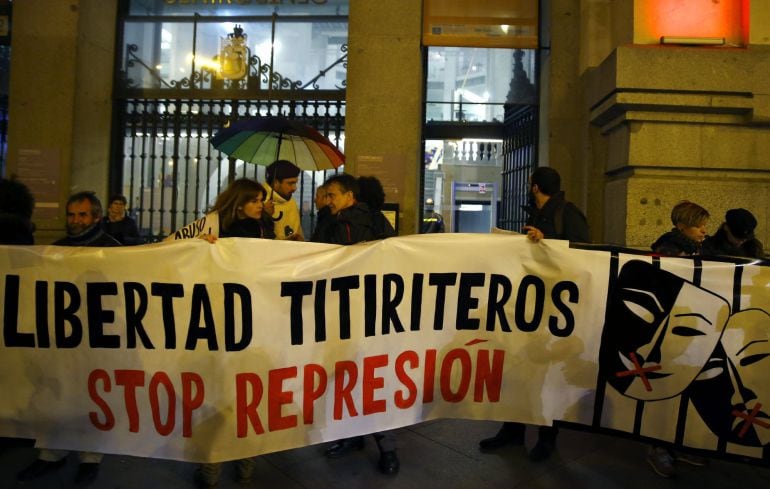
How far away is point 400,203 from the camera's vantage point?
7586mm

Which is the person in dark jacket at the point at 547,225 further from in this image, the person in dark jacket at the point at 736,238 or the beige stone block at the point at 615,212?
the beige stone block at the point at 615,212

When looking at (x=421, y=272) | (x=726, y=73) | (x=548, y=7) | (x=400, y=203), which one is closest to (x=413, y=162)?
(x=400, y=203)

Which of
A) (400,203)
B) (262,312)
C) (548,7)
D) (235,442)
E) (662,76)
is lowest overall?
(235,442)

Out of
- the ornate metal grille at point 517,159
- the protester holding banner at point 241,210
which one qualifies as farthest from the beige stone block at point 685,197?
the protester holding banner at point 241,210

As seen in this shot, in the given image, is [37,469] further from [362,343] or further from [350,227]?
[350,227]

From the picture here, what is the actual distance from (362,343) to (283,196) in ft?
Result: 7.07

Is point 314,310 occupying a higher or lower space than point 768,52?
lower

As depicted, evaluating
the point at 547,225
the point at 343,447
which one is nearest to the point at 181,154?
the point at 343,447

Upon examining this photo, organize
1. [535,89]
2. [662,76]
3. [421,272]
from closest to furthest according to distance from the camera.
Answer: [421,272]
[662,76]
[535,89]

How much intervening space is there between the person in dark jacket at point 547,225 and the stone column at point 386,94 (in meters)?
3.45

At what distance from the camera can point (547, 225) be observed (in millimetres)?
4148

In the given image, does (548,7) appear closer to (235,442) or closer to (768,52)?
(768,52)

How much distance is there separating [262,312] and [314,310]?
11.4 inches

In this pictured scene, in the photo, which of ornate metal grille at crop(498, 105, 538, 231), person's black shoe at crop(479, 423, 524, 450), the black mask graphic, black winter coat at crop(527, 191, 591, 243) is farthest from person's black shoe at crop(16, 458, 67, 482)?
ornate metal grille at crop(498, 105, 538, 231)
